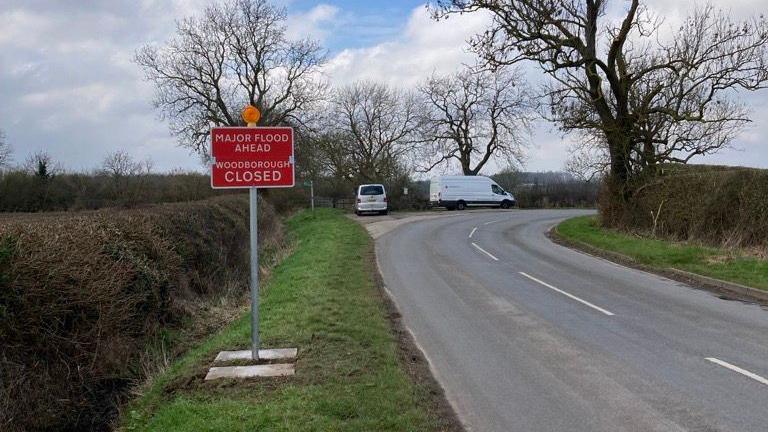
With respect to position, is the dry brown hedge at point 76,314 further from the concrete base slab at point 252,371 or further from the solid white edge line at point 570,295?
the solid white edge line at point 570,295

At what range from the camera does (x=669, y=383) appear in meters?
6.68

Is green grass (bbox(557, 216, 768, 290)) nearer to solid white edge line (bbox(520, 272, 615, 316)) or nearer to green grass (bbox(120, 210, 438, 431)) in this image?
solid white edge line (bbox(520, 272, 615, 316))

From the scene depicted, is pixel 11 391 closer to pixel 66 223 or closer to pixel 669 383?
pixel 66 223

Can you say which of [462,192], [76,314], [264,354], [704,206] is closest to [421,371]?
[264,354]

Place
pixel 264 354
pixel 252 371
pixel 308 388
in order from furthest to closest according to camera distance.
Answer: pixel 264 354 < pixel 252 371 < pixel 308 388

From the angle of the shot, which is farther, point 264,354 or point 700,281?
point 700,281

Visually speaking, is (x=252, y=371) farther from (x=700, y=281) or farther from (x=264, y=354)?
(x=700, y=281)

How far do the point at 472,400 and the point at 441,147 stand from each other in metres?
61.0

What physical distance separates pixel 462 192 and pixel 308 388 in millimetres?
48673

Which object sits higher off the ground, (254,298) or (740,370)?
(254,298)

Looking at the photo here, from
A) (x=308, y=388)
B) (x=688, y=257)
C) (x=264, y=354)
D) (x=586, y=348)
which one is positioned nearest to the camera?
(x=308, y=388)

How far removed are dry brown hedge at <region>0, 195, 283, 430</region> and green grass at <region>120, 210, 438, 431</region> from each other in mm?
734

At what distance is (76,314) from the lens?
283 inches

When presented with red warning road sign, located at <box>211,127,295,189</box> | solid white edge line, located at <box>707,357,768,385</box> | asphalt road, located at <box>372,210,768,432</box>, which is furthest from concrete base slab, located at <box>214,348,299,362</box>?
solid white edge line, located at <box>707,357,768,385</box>
